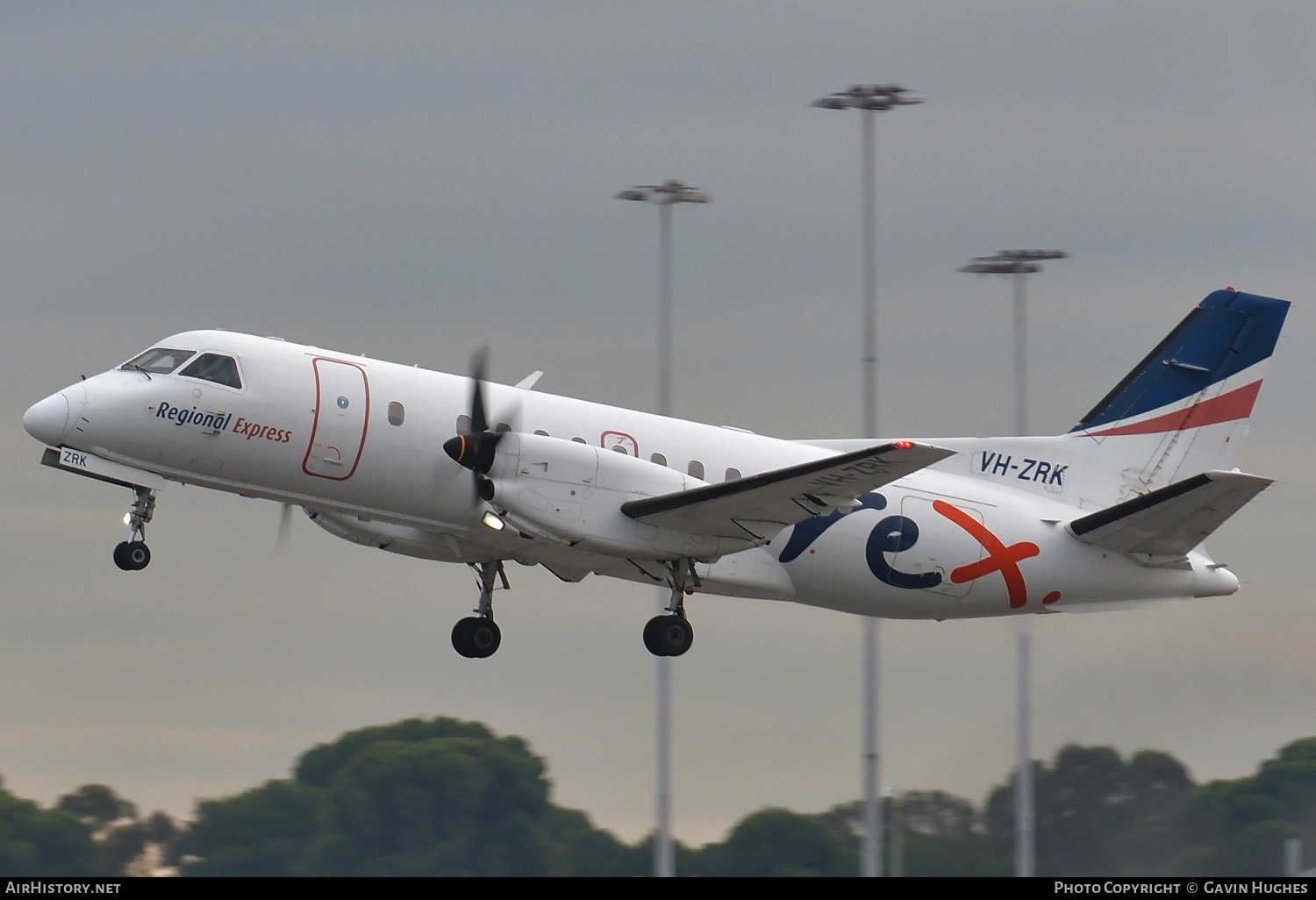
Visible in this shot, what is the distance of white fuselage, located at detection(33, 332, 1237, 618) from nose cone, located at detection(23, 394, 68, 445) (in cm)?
4

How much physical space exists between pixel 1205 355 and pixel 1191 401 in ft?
2.46

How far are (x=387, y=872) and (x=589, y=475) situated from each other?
27601mm

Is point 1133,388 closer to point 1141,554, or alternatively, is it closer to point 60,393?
point 1141,554

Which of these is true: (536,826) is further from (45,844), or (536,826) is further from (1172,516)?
(1172,516)

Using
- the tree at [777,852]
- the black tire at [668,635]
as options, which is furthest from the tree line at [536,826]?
the black tire at [668,635]

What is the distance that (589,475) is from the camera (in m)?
21.0

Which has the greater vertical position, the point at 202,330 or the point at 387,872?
the point at 202,330

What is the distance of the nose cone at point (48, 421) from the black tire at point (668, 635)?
749 cm

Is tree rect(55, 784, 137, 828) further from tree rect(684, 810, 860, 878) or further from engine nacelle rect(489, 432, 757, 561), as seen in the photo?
engine nacelle rect(489, 432, 757, 561)

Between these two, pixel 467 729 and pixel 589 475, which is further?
pixel 467 729

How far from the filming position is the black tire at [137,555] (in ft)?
67.1

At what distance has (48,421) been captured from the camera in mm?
20094

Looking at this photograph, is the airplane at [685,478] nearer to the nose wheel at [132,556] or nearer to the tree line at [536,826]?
the nose wheel at [132,556]

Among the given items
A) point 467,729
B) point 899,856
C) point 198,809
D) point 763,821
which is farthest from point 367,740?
point 899,856
